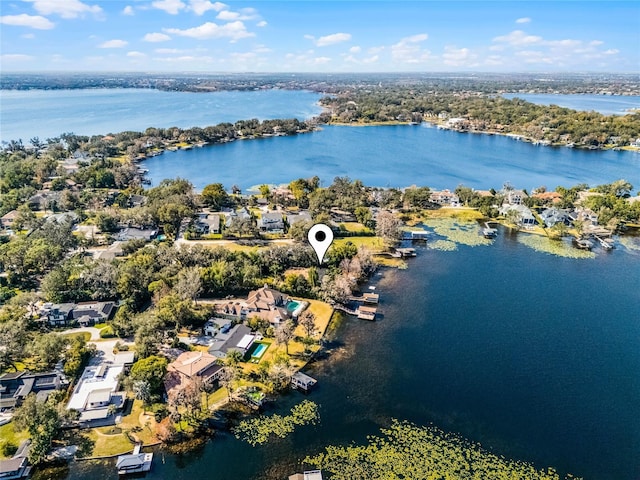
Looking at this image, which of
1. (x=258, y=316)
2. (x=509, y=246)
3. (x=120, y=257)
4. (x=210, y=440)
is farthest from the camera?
(x=509, y=246)

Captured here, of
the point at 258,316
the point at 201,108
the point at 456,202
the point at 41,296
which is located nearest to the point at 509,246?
the point at 456,202

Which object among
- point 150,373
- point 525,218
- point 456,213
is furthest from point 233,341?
point 525,218

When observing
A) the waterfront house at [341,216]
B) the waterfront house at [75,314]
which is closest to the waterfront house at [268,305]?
the waterfront house at [75,314]

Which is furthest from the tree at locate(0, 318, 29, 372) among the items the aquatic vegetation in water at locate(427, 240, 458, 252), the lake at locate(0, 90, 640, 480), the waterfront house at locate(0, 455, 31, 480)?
the aquatic vegetation in water at locate(427, 240, 458, 252)

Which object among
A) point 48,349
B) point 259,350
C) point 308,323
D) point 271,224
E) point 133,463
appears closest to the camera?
point 133,463

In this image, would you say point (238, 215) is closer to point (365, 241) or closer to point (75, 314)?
point (365, 241)

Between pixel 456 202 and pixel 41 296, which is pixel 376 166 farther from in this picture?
pixel 41 296
